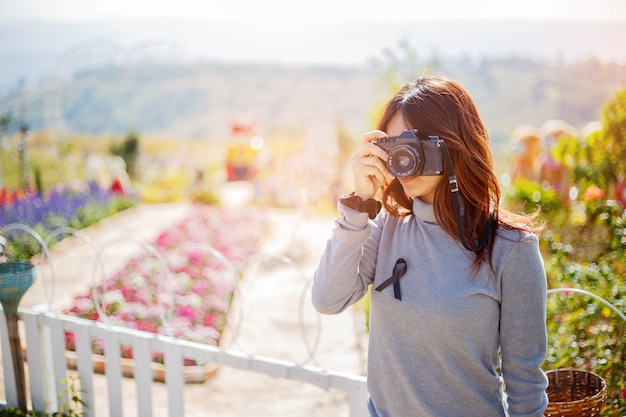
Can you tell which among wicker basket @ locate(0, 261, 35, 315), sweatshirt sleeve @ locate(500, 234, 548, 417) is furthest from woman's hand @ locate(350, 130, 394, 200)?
wicker basket @ locate(0, 261, 35, 315)

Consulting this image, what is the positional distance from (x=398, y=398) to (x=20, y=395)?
6.83 ft

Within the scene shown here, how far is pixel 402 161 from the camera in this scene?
1.31 metres

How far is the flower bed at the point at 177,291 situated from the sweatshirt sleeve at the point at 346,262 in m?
1.76

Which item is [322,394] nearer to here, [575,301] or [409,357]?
[575,301]

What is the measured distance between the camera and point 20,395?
8.77 feet

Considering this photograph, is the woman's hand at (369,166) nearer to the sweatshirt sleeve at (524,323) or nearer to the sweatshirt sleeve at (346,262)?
the sweatshirt sleeve at (346,262)

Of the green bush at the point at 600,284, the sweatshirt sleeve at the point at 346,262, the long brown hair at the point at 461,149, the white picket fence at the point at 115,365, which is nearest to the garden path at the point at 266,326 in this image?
the white picket fence at the point at 115,365

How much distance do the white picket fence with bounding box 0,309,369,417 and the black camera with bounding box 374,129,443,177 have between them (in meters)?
1.00

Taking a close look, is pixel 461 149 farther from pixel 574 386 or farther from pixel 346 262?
pixel 574 386

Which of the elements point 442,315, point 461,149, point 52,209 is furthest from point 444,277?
point 52,209

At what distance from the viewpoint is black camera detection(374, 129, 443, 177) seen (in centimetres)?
128

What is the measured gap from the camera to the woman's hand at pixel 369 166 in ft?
4.52

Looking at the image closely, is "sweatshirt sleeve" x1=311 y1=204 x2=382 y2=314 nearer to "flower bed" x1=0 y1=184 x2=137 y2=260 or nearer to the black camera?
the black camera

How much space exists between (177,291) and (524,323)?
4.10m
